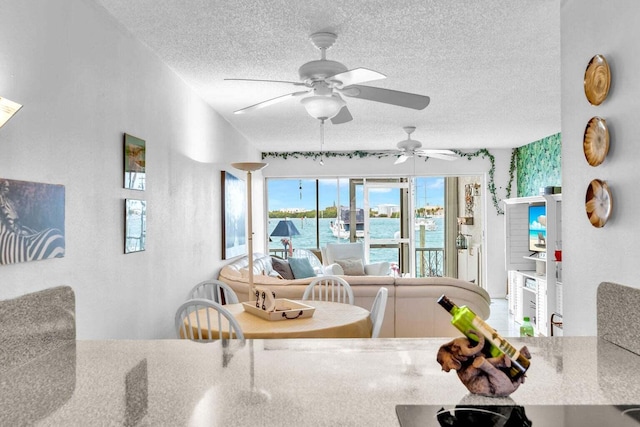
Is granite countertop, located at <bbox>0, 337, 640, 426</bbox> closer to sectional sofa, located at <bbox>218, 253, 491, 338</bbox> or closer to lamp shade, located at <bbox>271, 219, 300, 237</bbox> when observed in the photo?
sectional sofa, located at <bbox>218, 253, 491, 338</bbox>

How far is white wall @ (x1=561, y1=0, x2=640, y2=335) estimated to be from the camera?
6.22 ft

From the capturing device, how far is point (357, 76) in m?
2.71

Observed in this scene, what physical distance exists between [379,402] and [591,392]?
1.58ft

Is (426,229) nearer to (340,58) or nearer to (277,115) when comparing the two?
(277,115)

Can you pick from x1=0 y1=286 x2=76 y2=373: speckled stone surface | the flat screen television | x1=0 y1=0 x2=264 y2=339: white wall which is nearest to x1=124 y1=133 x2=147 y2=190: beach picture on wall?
x1=0 y1=0 x2=264 y2=339: white wall

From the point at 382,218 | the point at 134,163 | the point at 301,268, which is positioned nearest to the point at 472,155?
the point at 382,218

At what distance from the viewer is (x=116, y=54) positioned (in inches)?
112

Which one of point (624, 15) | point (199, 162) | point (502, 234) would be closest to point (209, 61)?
point (199, 162)

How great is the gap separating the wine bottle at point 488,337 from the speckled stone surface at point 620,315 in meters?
0.54

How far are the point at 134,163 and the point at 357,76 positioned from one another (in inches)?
55.9

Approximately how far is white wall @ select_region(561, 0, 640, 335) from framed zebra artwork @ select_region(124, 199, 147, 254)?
7.67ft

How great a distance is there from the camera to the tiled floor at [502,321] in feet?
19.6

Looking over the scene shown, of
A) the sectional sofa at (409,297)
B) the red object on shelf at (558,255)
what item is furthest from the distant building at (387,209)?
the sectional sofa at (409,297)

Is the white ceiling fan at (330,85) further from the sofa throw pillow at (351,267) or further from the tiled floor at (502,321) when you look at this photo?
the sofa throw pillow at (351,267)
